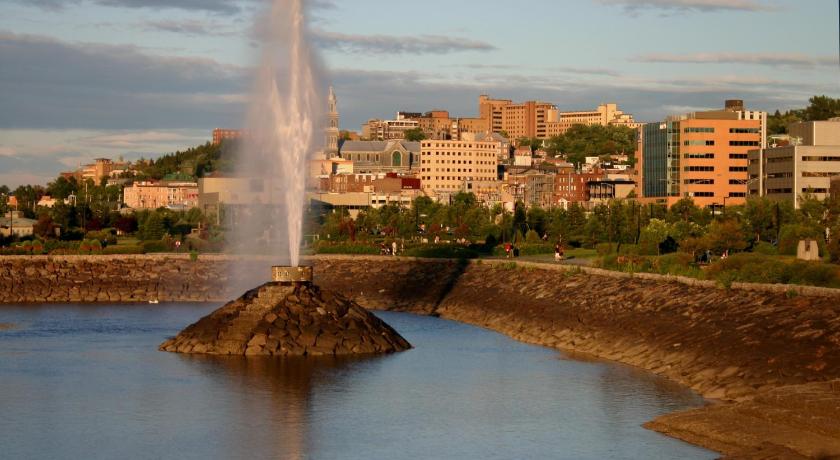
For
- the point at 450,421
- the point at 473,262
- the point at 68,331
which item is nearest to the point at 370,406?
the point at 450,421

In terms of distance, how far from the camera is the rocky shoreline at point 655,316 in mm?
45156

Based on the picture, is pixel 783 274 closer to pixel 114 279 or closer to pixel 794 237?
pixel 794 237

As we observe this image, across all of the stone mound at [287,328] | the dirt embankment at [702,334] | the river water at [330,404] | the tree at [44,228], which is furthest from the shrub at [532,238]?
the stone mound at [287,328]

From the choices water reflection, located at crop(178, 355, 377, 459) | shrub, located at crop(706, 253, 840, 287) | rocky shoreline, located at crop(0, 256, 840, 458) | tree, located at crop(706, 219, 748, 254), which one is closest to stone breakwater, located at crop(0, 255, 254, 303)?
rocky shoreline, located at crop(0, 256, 840, 458)

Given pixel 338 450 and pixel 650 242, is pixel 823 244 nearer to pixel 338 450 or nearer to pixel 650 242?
pixel 650 242

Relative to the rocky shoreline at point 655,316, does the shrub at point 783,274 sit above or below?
above

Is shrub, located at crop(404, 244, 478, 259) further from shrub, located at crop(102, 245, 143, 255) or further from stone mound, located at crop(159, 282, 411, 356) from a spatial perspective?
stone mound, located at crop(159, 282, 411, 356)

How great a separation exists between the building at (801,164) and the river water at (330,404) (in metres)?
105

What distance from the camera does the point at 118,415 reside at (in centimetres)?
5228

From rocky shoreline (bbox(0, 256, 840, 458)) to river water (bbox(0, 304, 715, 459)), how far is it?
5.52ft

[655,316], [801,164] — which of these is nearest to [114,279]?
[655,316]

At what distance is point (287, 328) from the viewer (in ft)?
217

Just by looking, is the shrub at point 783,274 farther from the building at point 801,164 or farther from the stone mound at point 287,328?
the building at point 801,164

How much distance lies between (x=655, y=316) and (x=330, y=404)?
68.1 feet
